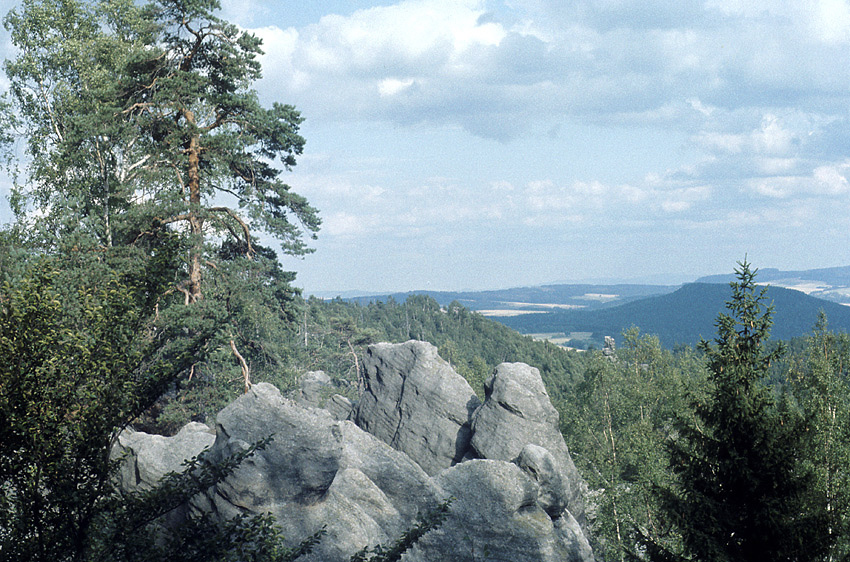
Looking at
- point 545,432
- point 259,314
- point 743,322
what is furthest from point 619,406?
point 743,322

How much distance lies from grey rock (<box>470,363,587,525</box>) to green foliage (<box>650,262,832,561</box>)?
1839cm

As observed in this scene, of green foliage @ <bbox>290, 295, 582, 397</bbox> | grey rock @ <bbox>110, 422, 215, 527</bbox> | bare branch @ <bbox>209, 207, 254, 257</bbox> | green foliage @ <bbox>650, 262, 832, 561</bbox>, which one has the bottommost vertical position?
green foliage @ <bbox>290, 295, 582, 397</bbox>

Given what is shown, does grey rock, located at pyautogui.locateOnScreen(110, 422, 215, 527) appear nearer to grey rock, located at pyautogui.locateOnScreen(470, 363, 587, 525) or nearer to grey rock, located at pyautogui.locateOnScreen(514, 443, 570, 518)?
grey rock, located at pyautogui.locateOnScreen(514, 443, 570, 518)

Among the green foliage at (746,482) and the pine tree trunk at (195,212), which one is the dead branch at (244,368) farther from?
the green foliage at (746,482)

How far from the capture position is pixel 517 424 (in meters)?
32.0

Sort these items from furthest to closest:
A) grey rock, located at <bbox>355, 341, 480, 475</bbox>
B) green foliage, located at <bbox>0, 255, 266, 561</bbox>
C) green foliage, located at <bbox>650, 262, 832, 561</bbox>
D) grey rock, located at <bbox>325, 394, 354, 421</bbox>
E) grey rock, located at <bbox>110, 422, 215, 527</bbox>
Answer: grey rock, located at <bbox>325, 394, 354, 421</bbox> < grey rock, located at <bbox>355, 341, 480, 475</bbox> < grey rock, located at <bbox>110, 422, 215, 527</bbox> < green foliage, located at <bbox>650, 262, 832, 561</bbox> < green foliage, located at <bbox>0, 255, 266, 561</bbox>

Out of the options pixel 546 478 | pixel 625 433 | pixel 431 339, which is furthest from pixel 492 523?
pixel 431 339

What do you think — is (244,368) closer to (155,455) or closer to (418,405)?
(155,455)

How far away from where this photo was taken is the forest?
377 inches

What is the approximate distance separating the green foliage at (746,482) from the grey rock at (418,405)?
21.4 meters

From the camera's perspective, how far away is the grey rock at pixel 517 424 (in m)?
31.6

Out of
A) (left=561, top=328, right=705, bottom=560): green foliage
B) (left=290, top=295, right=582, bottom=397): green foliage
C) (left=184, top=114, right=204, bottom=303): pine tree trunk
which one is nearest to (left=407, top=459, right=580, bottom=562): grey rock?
(left=561, top=328, right=705, bottom=560): green foliage

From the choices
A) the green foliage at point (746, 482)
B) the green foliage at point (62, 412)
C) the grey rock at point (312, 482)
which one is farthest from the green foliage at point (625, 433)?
the green foliage at point (62, 412)

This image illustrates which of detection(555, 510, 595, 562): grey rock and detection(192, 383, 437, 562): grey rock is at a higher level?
detection(192, 383, 437, 562): grey rock
